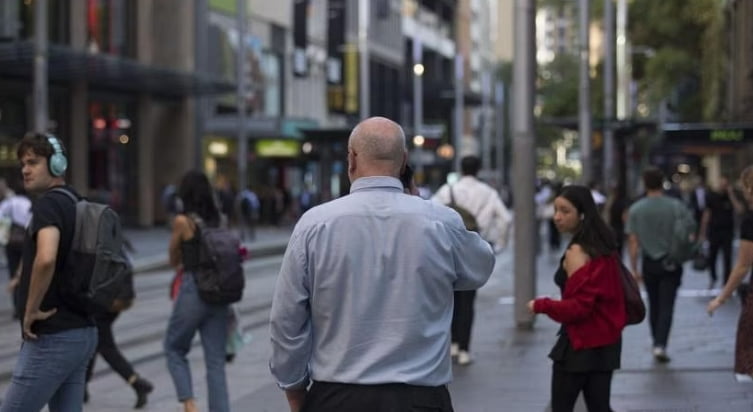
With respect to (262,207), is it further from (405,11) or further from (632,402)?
(632,402)

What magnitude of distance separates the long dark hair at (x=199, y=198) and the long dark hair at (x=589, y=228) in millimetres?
2455

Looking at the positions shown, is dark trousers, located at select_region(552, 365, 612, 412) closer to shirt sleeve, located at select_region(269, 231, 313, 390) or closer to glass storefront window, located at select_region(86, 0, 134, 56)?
shirt sleeve, located at select_region(269, 231, 313, 390)

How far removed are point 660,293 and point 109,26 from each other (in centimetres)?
3312

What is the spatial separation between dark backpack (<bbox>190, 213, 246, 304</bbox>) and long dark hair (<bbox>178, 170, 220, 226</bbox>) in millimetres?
118

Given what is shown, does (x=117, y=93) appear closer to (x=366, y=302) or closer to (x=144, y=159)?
(x=144, y=159)

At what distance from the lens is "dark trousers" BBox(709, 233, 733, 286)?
66.2 ft

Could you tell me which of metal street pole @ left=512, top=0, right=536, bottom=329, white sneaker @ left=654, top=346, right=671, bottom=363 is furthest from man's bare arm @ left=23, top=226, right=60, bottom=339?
metal street pole @ left=512, top=0, right=536, bottom=329

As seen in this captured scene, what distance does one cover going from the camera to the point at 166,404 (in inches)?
420

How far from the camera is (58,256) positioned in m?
6.32

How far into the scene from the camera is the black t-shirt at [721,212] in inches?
810

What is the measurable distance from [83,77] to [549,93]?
A: 107 feet

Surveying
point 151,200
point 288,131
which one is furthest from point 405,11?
point 151,200

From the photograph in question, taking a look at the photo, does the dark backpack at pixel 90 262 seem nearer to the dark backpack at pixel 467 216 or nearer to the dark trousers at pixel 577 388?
the dark trousers at pixel 577 388

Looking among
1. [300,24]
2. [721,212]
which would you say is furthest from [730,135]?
[300,24]
